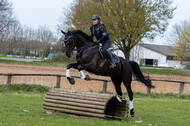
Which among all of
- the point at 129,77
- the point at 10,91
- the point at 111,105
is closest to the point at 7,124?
the point at 111,105

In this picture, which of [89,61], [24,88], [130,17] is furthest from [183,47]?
[89,61]

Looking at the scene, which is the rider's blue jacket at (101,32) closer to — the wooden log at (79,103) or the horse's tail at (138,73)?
the horse's tail at (138,73)

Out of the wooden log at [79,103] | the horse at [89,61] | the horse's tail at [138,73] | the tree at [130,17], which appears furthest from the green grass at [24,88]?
the tree at [130,17]

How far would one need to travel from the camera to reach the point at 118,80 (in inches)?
324

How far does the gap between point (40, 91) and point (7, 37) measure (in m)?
54.4

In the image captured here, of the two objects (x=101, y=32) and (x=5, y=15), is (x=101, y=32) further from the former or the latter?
(x=5, y=15)

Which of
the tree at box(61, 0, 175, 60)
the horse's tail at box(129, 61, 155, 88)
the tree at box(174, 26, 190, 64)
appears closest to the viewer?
the horse's tail at box(129, 61, 155, 88)

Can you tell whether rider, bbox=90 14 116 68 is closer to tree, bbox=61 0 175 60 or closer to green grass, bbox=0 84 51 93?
green grass, bbox=0 84 51 93

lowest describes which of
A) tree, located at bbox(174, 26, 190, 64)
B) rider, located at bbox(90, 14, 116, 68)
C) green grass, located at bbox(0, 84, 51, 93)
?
green grass, located at bbox(0, 84, 51, 93)

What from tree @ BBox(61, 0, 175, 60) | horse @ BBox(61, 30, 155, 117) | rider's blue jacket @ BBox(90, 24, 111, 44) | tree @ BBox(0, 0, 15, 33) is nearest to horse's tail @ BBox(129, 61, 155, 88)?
horse @ BBox(61, 30, 155, 117)

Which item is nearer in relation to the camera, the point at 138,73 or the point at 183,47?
the point at 138,73

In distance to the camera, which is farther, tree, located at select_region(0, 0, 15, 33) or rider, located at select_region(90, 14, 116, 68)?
tree, located at select_region(0, 0, 15, 33)

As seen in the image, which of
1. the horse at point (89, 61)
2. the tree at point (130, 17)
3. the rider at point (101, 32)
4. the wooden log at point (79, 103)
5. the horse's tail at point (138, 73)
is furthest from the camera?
the tree at point (130, 17)

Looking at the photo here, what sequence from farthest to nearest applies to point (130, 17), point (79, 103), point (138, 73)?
point (130, 17), point (138, 73), point (79, 103)
